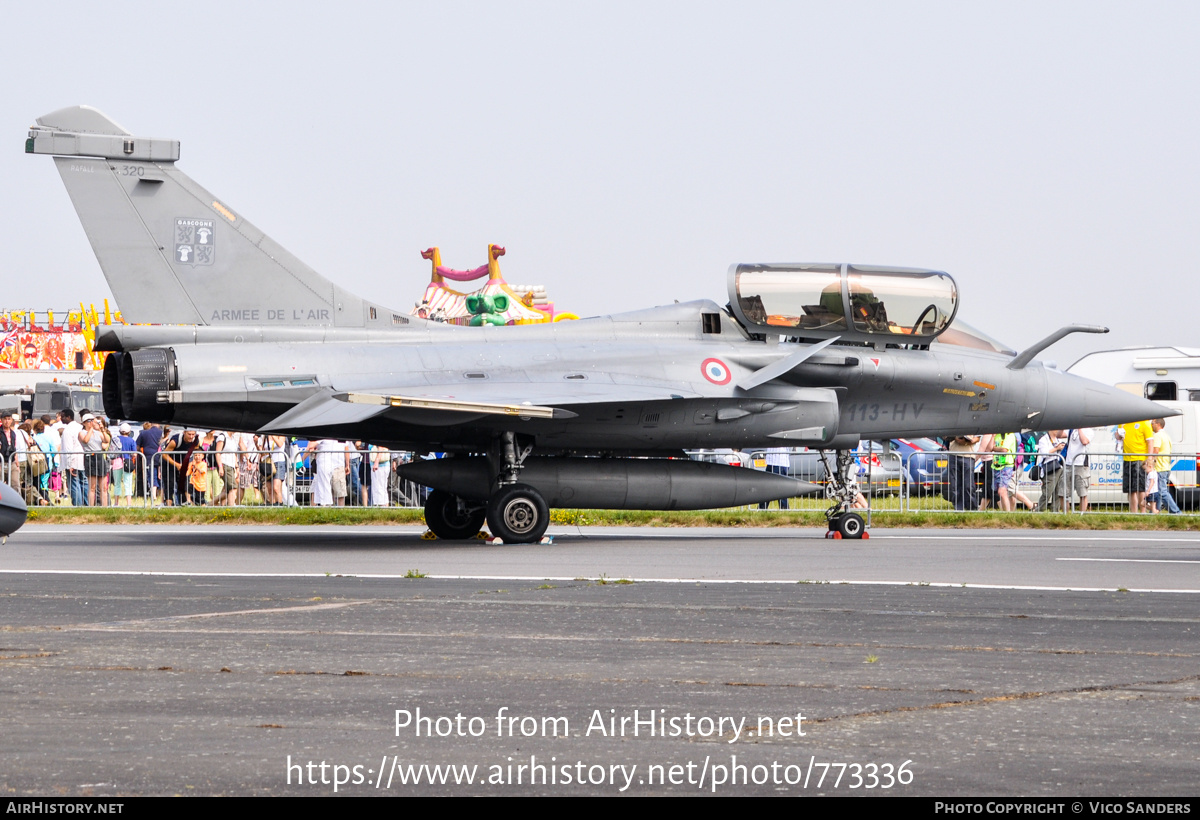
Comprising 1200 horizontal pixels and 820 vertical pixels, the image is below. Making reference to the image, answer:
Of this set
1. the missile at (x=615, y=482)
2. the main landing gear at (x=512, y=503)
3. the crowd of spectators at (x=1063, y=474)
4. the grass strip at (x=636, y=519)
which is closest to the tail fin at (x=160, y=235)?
the missile at (x=615, y=482)

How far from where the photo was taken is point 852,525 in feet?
55.5

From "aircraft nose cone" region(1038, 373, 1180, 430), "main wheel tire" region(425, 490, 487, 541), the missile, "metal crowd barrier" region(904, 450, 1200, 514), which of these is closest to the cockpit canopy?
the missile

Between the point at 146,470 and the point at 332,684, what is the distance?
18.8 metres

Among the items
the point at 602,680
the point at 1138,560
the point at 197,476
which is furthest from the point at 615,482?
the point at 197,476

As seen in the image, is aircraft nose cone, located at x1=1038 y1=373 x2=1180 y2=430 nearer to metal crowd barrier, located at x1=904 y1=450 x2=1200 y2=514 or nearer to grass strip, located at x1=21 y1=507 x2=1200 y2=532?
grass strip, located at x1=21 y1=507 x2=1200 y2=532

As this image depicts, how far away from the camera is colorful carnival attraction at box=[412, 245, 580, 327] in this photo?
4997cm

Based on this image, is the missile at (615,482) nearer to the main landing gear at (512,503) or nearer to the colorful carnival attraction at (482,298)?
the main landing gear at (512,503)

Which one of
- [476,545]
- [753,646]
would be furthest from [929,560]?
[753,646]

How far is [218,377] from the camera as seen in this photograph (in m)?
14.4

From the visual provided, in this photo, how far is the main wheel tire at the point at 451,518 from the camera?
17.0 m

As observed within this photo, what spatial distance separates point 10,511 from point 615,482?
23.4 ft

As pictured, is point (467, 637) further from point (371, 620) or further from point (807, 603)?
point (807, 603)

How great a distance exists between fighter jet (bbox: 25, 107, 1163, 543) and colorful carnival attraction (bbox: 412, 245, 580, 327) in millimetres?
32821

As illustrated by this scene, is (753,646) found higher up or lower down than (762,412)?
lower down
